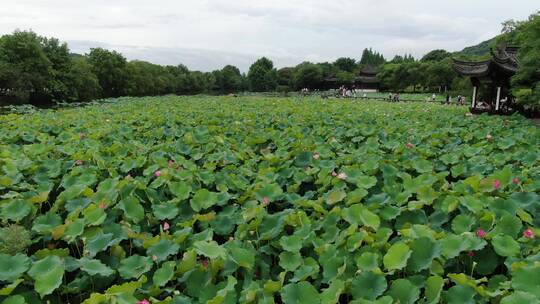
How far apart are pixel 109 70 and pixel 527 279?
167 feet

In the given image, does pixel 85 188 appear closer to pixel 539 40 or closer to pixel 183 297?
pixel 183 297

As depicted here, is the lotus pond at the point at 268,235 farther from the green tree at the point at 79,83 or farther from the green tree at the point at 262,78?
the green tree at the point at 262,78

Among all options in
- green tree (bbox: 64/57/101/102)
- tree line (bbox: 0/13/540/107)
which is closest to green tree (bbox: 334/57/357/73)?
tree line (bbox: 0/13/540/107)

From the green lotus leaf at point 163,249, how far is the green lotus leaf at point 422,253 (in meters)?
1.38

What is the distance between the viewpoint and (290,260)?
2.38m

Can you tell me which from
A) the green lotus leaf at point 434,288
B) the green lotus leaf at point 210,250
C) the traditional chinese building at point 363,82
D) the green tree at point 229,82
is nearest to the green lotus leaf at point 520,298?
the green lotus leaf at point 434,288

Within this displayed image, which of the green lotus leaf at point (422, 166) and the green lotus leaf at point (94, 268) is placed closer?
the green lotus leaf at point (94, 268)

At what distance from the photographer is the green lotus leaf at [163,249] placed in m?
2.44

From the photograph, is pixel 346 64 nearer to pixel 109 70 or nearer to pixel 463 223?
pixel 109 70

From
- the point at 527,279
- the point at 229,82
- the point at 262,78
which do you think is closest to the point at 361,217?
the point at 527,279

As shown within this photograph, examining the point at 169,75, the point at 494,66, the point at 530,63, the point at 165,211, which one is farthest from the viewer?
the point at 169,75

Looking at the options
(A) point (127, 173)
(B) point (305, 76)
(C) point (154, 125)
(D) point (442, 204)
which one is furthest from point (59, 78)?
(B) point (305, 76)

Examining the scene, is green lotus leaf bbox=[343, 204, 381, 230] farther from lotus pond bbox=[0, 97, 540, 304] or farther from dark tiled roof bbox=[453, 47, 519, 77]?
dark tiled roof bbox=[453, 47, 519, 77]

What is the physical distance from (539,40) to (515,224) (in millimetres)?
9877
